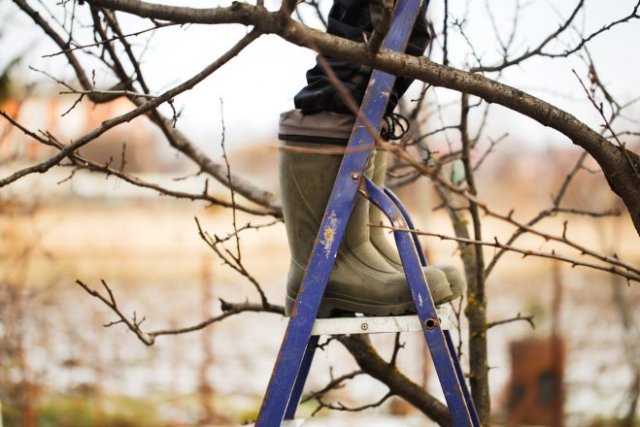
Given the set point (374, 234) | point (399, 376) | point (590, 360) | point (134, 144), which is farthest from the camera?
point (134, 144)

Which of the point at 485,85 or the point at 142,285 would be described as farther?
the point at 142,285

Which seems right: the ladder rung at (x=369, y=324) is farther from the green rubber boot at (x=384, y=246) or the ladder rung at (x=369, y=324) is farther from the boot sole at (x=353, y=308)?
the green rubber boot at (x=384, y=246)

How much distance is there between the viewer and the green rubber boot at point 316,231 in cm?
175

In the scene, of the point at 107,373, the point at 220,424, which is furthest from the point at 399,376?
the point at 107,373

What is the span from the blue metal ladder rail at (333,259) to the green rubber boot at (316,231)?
0.07 metres

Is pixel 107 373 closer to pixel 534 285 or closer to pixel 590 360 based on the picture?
pixel 590 360

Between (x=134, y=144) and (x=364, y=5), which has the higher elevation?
(x=134, y=144)

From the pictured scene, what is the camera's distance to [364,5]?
5.97 feet

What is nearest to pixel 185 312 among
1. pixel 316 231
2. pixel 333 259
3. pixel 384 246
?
pixel 384 246

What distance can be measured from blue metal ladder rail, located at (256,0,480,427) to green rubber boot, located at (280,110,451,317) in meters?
0.07

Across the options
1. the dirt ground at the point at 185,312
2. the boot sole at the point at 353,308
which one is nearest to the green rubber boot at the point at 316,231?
the boot sole at the point at 353,308

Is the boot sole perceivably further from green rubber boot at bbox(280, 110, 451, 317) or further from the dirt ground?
the dirt ground

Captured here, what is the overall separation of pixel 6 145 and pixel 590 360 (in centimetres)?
582

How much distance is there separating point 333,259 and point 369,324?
18 centimetres
